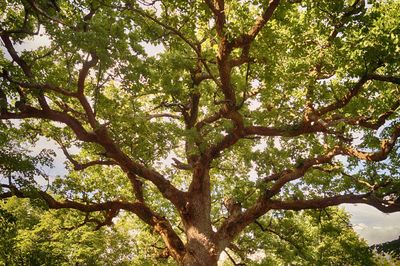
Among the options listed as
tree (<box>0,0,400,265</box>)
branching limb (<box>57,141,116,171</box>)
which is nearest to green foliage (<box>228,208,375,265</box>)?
tree (<box>0,0,400,265</box>)

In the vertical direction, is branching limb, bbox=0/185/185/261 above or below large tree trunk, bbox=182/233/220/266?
above

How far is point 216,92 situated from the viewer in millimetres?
9766

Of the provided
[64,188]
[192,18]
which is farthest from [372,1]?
[64,188]

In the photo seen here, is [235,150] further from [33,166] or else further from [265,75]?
[33,166]

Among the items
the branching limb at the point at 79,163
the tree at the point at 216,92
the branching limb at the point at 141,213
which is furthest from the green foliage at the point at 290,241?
the branching limb at the point at 79,163

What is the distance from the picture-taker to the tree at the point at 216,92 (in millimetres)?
7422

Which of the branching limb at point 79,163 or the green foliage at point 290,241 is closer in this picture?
the branching limb at point 79,163

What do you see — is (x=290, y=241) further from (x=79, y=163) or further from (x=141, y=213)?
(x=79, y=163)

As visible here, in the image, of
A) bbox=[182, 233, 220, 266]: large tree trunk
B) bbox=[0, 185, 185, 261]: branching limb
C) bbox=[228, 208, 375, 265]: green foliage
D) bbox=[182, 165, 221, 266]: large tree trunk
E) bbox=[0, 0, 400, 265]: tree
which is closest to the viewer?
bbox=[0, 0, 400, 265]: tree

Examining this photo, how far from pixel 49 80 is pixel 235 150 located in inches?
326

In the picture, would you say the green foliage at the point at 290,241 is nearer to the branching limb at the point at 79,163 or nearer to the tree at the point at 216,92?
the tree at the point at 216,92

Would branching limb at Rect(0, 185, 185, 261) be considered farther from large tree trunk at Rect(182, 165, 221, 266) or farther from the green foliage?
the green foliage

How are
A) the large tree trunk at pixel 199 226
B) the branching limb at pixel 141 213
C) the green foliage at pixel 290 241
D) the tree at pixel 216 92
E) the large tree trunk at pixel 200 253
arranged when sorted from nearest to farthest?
the tree at pixel 216 92
the large tree trunk at pixel 200 253
the large tree trunk at pixel 199 226
the branching limb at pixel 141 213
the green foliage at pixel 290 241

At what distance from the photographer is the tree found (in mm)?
7422
